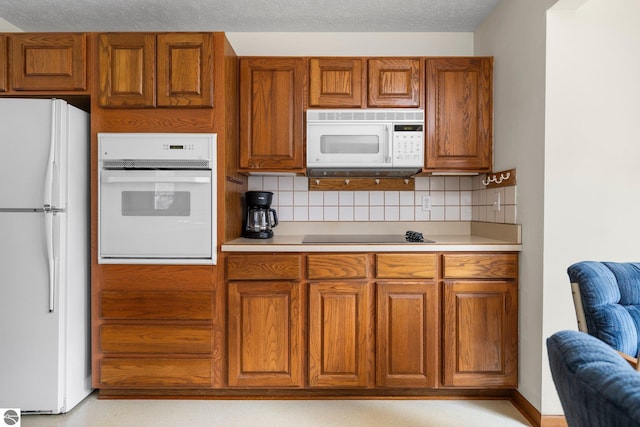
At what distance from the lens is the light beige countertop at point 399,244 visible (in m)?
2.29

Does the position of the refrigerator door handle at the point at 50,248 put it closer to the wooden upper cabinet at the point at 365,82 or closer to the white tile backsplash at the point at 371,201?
the white tile backsplash at the point at 371,201

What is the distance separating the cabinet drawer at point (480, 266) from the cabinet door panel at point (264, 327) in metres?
0.88

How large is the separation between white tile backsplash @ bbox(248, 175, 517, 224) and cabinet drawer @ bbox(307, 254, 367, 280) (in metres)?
0.73

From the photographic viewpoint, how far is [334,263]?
231cm

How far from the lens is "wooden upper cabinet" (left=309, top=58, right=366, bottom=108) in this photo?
8.59ft

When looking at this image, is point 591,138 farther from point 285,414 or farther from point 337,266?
point 285,414

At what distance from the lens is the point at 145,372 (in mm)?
2277

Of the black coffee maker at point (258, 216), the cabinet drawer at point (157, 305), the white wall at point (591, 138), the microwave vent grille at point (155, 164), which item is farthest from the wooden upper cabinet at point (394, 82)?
the cabinet drawer at point (157, 305)

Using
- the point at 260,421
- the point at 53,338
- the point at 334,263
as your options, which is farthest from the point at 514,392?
the point at 53,338

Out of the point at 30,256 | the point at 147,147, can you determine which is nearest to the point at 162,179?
the point at 147,147

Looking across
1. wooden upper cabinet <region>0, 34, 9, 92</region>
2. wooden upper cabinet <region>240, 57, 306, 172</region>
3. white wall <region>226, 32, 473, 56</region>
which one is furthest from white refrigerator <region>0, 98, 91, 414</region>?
white wall <region>226, 32, 473, 56</region>

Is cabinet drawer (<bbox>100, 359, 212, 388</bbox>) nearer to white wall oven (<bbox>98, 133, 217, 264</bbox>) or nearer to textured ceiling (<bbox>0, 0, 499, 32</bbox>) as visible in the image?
white wall oven (<bbox>98, 133, 217, 264</bbox>)

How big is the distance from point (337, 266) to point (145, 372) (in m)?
1.24

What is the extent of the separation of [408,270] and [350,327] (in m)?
0.47
